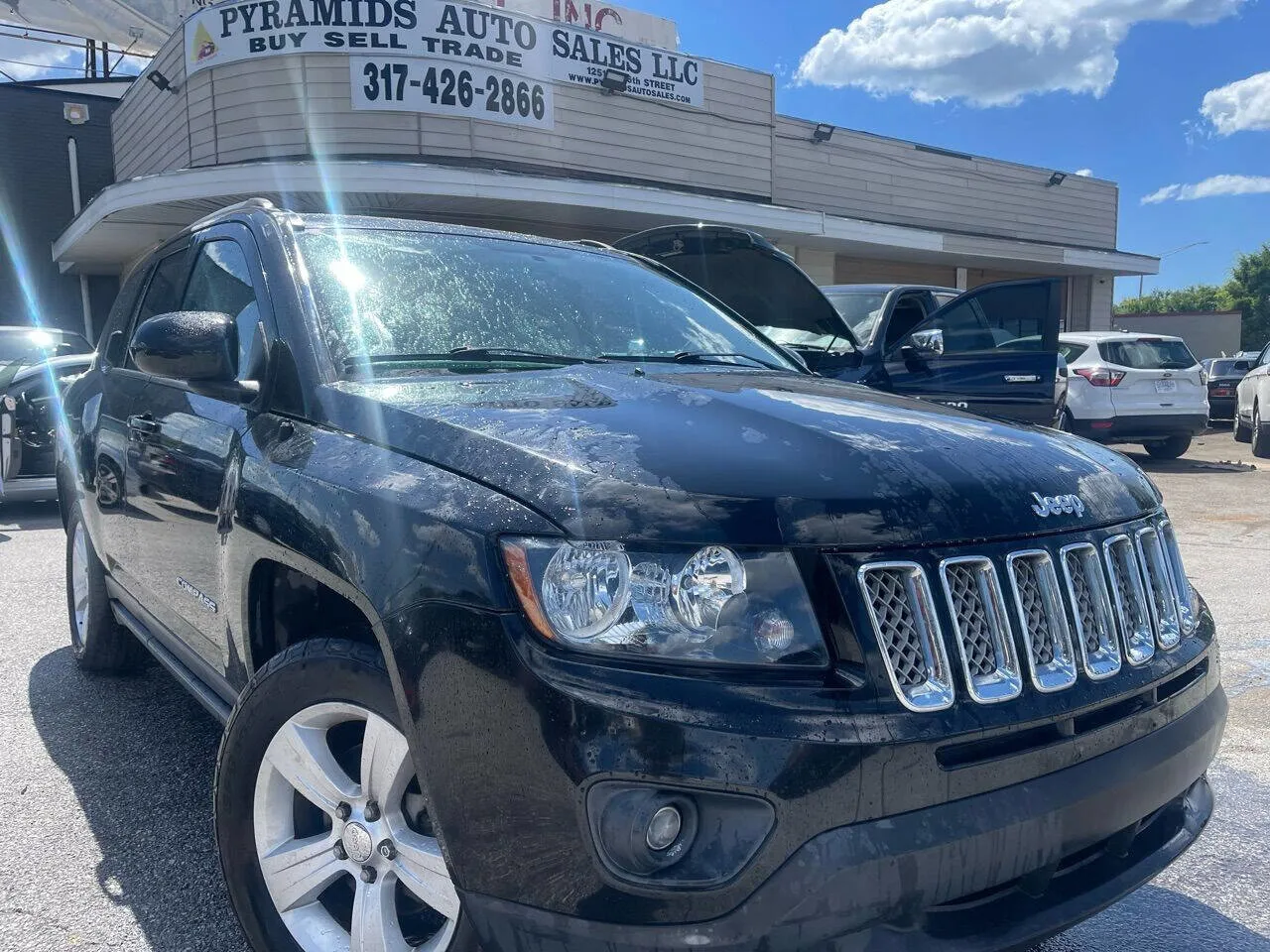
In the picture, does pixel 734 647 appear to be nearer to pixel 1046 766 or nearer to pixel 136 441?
pixel 1046 766

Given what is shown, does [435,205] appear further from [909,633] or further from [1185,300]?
[1185,300]

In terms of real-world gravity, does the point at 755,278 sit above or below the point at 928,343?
above

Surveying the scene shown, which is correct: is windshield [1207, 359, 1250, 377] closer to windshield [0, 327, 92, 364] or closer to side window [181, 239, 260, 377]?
windshield [0, 327, 92, 364]

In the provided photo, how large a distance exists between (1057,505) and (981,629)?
0.38m

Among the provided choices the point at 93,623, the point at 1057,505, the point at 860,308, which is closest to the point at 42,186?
the point at 860,308

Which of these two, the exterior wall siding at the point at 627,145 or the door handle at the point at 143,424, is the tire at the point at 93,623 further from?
the exterior wall siding at the point at 627,145

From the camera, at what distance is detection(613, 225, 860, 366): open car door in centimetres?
516

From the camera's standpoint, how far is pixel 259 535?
7.63 ft

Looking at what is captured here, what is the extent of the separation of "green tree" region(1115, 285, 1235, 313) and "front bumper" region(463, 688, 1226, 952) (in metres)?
75.7

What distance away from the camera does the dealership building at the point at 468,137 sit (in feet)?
40.5

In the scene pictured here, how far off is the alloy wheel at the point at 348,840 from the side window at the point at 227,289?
120 cm

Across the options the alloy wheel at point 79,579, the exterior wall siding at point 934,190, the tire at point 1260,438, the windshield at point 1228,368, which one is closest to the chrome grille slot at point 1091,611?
the alloy wheel at point 79,579

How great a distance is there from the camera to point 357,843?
2.02 meters

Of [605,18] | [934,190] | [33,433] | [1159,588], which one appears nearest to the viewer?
[1159,588]
